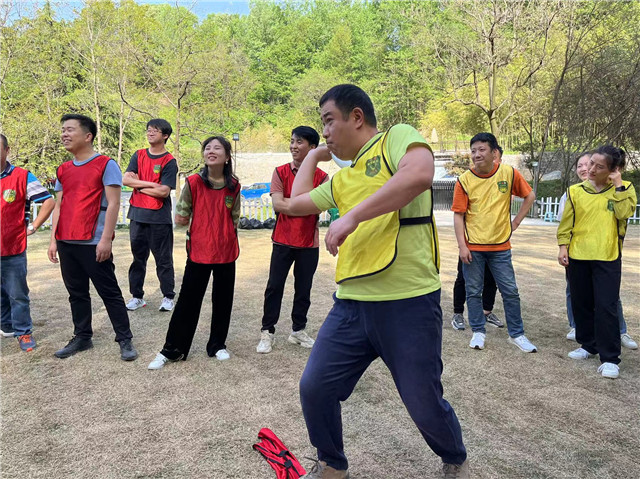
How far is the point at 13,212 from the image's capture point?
167 inches

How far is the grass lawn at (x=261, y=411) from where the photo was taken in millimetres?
2545

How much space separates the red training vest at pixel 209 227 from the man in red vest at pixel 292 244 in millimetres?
461

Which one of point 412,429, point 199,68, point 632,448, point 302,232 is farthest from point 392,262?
point 199,68

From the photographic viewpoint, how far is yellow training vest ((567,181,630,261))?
13.1 ft

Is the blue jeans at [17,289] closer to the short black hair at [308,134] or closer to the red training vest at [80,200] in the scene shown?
the red training vest at [80,200]

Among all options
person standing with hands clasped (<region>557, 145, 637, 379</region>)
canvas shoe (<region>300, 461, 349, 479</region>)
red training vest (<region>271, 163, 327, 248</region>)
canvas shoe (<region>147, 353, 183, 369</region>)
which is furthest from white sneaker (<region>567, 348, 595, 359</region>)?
canvas shoe (<region>147, 353, 183, 369</region>)

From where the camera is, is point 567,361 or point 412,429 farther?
point 567,361

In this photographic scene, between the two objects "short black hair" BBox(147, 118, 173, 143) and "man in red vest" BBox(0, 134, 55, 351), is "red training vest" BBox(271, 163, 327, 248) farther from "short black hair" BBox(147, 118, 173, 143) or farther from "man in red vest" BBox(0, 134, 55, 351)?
"man in red vest" BBox(0, 134, 55, 351)

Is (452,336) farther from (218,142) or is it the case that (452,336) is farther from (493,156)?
(218,142)

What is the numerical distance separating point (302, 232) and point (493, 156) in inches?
78.2

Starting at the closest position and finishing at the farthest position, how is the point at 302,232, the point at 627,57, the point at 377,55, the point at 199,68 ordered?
the point at 302,232 < the point at 199,68 < the point at 627,57 < the point at 377,55

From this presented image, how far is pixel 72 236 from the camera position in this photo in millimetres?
3939

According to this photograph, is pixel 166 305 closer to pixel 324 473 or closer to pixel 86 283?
pixel 86 283

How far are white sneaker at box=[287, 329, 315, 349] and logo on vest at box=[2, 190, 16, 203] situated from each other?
2845 millimetres
